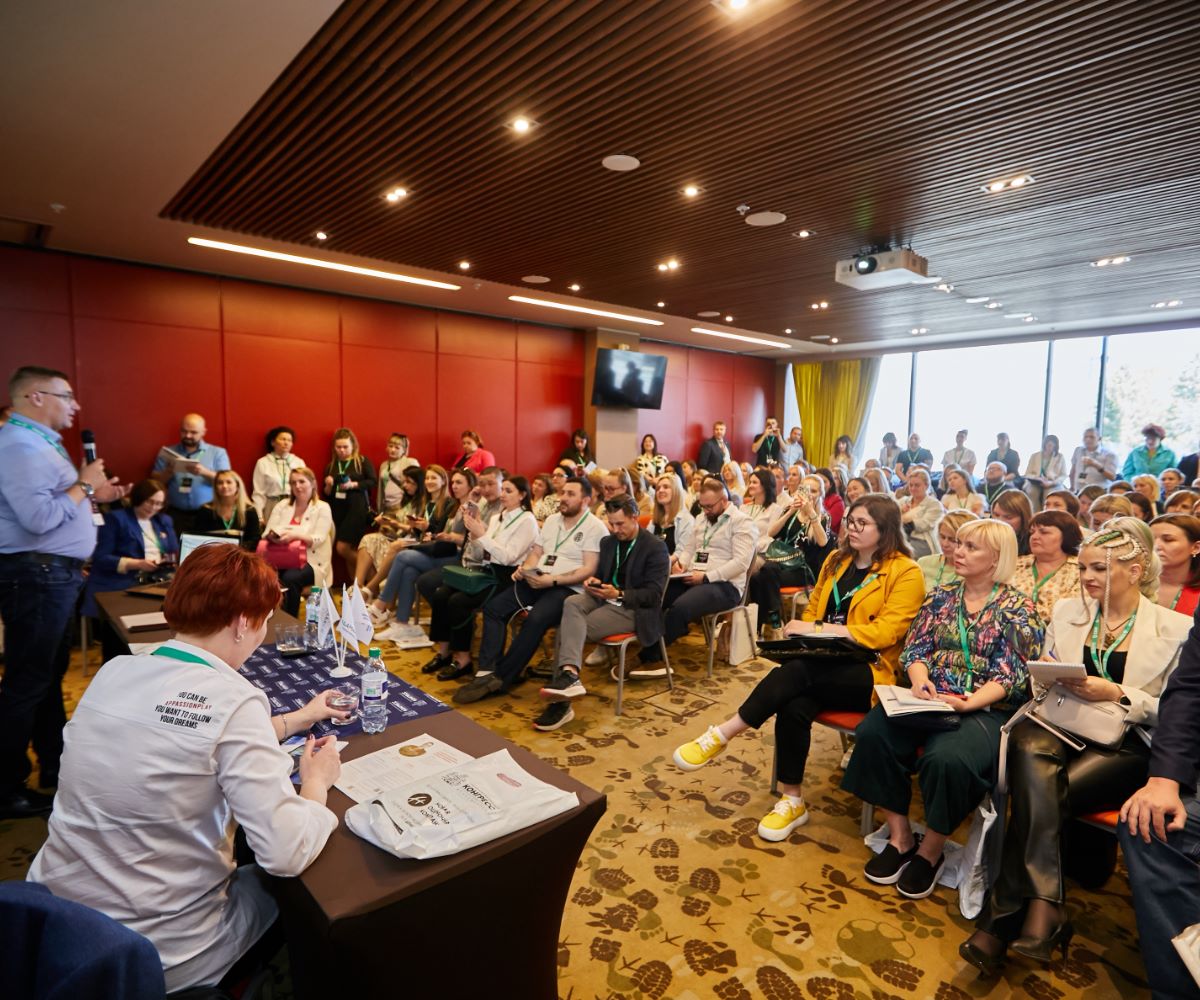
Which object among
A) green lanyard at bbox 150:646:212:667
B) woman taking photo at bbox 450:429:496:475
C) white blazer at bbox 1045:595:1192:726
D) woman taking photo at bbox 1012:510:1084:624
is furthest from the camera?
woman taking photo at bbox 450:429:496:475

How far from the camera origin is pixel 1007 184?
4.27 meters

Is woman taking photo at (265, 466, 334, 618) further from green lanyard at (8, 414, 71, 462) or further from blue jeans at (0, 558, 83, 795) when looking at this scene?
green lanyard at (8, 414, 71, 462)

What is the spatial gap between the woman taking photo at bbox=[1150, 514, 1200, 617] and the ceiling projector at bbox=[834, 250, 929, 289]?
3.54 metres

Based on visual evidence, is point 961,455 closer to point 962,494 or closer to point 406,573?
point 962,494

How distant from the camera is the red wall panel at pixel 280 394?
7.04 meters

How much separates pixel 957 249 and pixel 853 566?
13.2ft

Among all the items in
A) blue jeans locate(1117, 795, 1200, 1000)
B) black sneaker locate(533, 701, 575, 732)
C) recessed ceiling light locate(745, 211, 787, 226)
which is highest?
recessed ceiling light locate(745, 211, 787, 226)

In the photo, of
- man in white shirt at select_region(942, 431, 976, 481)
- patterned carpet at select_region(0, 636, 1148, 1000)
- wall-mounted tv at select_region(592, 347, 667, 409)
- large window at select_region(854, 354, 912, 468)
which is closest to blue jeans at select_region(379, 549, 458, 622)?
patterned carpet at select_region(0, 636, 1148, 1000)

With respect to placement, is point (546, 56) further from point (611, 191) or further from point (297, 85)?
point (611, 191)

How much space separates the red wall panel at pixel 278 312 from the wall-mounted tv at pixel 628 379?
371cm

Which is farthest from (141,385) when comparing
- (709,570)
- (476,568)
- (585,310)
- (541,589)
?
(709,570)

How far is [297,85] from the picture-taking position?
3145 millimetres

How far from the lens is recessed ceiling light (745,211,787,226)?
4895 mm

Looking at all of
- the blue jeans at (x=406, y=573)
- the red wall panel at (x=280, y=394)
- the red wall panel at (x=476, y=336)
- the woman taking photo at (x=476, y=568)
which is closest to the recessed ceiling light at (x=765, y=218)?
the woman taking photo at (x=476, y=568)
